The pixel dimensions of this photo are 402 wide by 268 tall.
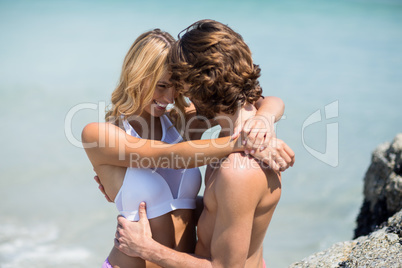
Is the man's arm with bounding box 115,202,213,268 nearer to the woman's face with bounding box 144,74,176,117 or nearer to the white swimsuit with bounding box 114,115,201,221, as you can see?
the white swimsuit with bounding box 114,115,201,221

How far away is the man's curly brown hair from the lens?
2.56 meters

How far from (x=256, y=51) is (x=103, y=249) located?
1455cm

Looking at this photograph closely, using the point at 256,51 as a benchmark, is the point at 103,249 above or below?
below

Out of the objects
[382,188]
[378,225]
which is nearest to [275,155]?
[378,225]

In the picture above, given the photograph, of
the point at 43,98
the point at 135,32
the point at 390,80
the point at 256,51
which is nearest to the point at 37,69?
the point at 43,98

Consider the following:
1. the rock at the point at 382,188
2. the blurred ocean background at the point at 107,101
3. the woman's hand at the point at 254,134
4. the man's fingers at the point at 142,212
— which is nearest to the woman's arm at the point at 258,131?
the woman's hand at the point at 254,134

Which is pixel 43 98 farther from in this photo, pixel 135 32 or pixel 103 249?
pixel 135 32

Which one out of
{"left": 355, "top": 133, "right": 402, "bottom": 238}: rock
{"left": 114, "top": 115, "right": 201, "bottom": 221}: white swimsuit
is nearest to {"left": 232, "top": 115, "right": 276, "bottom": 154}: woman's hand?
{"left": 114, "top": 115, "right": 201, "bottom": 221}: white swimsuit

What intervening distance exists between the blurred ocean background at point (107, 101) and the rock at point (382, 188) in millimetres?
1986

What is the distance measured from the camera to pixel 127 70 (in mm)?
3201

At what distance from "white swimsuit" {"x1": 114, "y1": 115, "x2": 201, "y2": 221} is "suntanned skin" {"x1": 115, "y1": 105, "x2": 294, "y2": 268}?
0.41 feet

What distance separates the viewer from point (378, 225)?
414 cm

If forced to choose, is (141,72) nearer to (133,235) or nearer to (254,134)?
→ (254,134)

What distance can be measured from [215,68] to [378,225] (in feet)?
8.36
